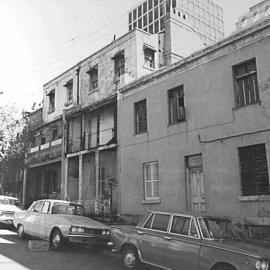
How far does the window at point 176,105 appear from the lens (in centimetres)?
1468

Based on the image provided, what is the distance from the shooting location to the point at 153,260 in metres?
7.82

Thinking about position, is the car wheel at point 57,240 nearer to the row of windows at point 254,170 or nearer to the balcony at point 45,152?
the row of windows at point 254,170

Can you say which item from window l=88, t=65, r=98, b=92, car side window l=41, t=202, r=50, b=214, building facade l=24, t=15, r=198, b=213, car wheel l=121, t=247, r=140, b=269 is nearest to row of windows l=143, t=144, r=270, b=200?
car wheel l=121, t=247, r=140, b=269

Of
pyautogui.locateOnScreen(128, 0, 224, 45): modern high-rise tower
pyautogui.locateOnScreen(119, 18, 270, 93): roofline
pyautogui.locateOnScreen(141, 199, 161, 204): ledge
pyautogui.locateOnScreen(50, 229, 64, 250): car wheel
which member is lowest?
pyautogui.locateOnScreen(50, 229, 64, 250): car wheel

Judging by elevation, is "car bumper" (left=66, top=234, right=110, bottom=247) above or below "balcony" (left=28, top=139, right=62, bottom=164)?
below

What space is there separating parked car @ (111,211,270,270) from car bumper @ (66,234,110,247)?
141 centimetres

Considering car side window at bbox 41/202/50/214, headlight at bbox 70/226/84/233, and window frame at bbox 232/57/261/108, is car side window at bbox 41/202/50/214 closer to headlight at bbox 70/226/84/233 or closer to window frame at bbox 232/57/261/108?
headlight at bbox 70/226/84/233

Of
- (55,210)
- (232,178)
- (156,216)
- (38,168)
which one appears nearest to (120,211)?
(55,210)

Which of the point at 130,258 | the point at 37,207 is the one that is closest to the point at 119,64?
the point at 37,207

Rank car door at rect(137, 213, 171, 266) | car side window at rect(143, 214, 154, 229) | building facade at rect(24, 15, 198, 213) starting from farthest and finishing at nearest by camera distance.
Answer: building facade at rect(24, 15, 198, 213) < car side window at rect(143, 214, 154, 229) < car door at rect(137, 213, 171, 266)

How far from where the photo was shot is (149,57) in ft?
64.7

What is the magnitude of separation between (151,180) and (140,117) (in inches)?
130

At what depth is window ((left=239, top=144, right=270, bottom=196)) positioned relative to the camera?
11.3 metres

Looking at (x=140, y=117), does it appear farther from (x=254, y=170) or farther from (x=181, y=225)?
(x=181, y=225)
